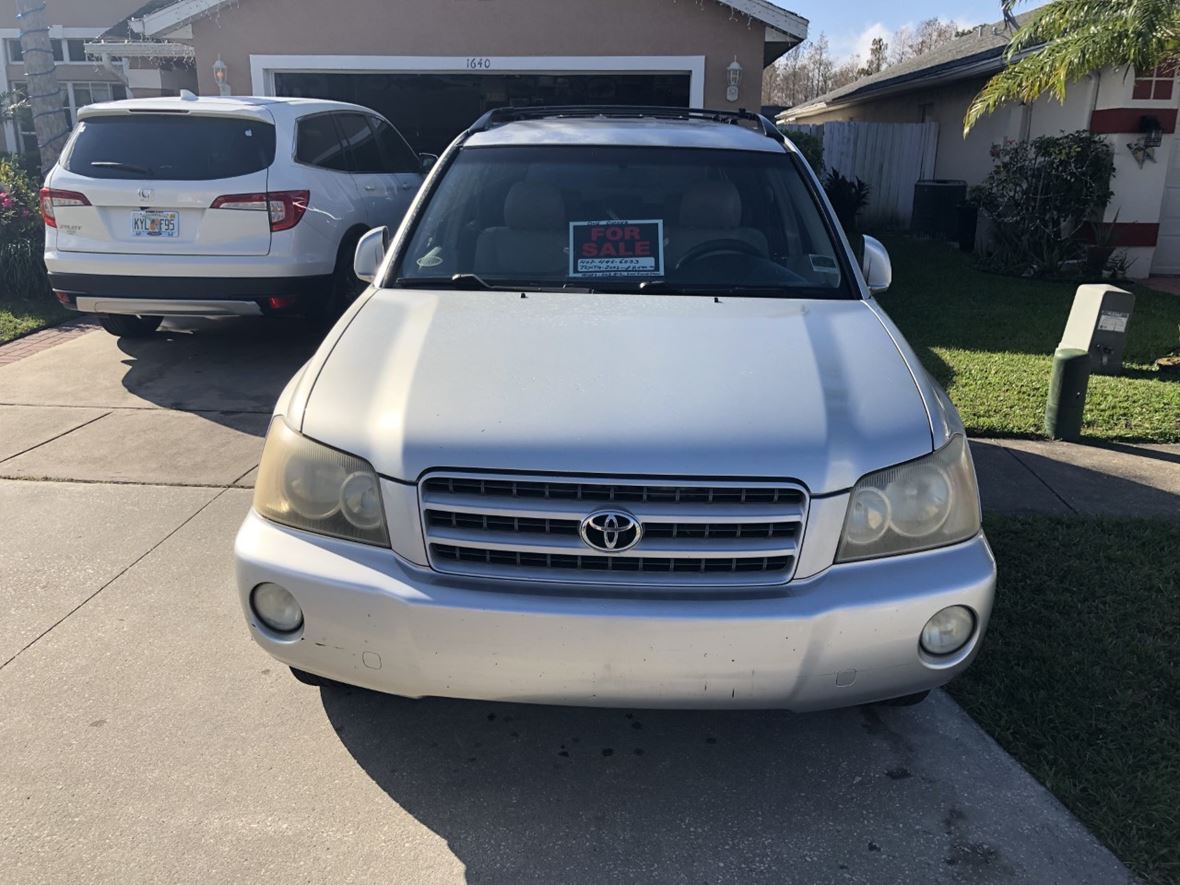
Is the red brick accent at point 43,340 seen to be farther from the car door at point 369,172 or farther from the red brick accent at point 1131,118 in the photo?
the red brick accent at point 1131,118

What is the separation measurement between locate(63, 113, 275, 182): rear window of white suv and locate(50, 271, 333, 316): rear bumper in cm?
70

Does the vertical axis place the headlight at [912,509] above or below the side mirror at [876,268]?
below

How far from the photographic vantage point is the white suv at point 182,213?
662cm

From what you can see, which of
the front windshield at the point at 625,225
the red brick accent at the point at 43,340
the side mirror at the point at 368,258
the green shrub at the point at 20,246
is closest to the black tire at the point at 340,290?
the red brick accent at the point at 43,340

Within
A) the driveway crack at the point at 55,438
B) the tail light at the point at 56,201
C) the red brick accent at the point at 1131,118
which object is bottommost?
the driveway crack at the point at 55,438

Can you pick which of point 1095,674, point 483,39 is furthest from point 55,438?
point 483,39

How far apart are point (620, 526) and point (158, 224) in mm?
5452

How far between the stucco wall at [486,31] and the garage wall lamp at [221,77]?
2.6 inches

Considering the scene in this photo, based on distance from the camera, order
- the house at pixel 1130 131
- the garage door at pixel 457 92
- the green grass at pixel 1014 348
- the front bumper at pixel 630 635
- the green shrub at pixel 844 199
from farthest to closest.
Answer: the green shrub at pixel 844 199
the garage door at pixel 457 92
the house at pixel 1130 131
the green grass at pixel 1014 348
the front bumper at pixel 630 635

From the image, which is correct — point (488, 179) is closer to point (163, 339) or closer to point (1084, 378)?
point (1084, 378)

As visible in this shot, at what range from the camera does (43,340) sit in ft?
26.9

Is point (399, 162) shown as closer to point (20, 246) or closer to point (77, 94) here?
point (20, 246)

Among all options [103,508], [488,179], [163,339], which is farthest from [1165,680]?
[163,339]

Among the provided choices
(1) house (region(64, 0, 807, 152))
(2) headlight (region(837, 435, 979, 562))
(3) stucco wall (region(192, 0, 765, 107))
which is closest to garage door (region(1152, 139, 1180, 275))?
(1) house (region(64, 0, 807, 152))
